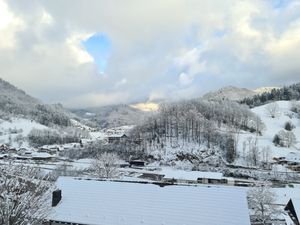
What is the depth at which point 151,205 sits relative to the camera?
97.4ft

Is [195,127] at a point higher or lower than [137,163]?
higher

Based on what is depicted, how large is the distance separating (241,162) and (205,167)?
11896 millimetres

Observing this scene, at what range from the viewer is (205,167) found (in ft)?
318

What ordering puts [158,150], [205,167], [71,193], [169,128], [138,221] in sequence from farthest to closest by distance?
[169,128] < [158,150] < [205,167] < [71,193] < [138,221]

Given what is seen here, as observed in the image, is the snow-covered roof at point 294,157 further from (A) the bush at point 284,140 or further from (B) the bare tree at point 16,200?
(B) the bare tree at point 16,200

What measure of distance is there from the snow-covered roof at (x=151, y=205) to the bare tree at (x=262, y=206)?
12008 mm

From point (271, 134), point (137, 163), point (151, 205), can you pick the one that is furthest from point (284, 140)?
point (151, 205)

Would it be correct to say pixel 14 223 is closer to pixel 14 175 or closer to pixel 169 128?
pixel 14 175

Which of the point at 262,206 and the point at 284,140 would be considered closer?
the point at 262,206

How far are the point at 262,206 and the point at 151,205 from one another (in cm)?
1628

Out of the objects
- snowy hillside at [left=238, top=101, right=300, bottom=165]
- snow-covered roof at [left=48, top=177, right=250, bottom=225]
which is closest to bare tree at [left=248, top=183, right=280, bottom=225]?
snow-covered roof at [left=48, top=177, right=250, bottom=225]

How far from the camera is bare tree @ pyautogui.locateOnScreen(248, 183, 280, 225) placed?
39594mm

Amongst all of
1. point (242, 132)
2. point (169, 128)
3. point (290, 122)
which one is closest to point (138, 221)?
point (169, 128)

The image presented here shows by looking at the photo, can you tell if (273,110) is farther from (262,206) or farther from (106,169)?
(262,206)
